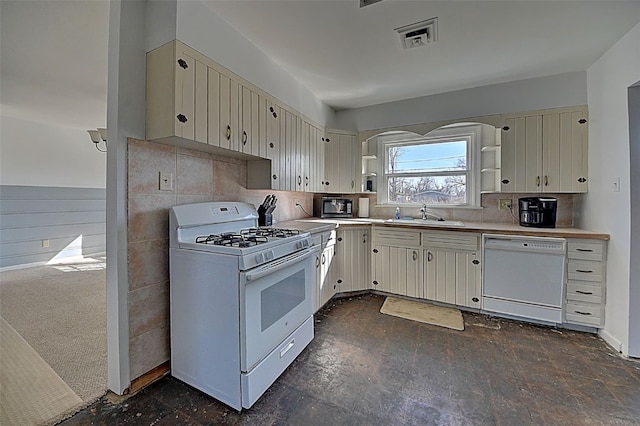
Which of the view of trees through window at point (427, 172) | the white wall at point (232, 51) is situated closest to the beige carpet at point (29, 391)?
→ the white wall at point (232, 51)

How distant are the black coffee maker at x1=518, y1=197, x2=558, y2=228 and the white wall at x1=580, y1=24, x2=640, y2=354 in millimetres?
299

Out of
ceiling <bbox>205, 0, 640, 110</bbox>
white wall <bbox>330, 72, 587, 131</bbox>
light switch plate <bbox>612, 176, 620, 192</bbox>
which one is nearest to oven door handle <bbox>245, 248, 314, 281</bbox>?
ceiling <bbox>205, 0, 640, 110</bbox>

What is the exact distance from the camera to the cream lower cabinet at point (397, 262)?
3.01 metres

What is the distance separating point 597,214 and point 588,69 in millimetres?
1420

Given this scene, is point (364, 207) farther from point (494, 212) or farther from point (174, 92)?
point (174, 92)

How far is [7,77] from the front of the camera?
2.89 m

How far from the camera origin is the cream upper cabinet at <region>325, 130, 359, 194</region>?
3617mm

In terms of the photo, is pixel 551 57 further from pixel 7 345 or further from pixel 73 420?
pixel 7 345

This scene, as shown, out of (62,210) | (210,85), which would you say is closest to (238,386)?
(210,85)

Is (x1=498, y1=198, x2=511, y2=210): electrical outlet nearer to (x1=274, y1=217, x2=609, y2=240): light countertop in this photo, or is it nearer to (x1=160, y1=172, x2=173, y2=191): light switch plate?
(x1=274, y1=217, x2=609, y2=240): light countertop

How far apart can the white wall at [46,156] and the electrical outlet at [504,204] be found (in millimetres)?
6241

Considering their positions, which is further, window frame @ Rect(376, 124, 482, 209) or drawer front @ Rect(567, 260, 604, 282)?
window frame @ Rect(376, 124, 482, 209)

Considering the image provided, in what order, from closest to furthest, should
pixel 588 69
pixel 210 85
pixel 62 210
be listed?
pixel 210 85 < pixel 588 69 < pixel 62 210

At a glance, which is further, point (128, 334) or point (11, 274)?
point (11, 274)
